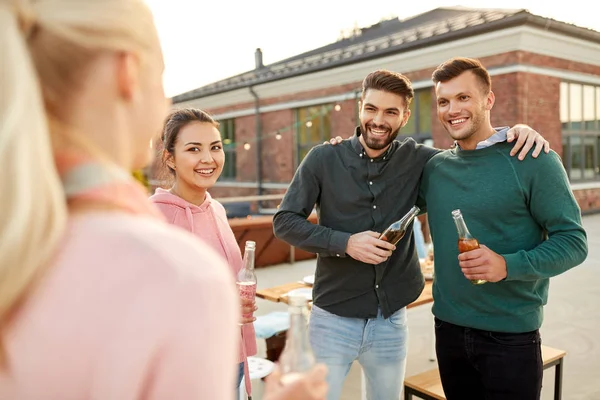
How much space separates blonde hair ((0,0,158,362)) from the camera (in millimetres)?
523

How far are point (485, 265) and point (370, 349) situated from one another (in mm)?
807

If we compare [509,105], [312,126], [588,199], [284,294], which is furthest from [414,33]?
[284,294]

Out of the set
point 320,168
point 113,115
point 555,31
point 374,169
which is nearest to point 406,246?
point 374,169

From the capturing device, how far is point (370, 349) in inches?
99.3

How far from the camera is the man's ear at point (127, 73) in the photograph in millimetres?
616

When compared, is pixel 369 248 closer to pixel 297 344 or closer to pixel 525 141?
pixel 525 141

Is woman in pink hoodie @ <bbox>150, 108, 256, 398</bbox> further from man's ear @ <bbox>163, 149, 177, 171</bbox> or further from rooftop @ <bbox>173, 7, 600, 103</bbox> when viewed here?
rooftop @ <bbox>173, 7, 600, 103</bbox>

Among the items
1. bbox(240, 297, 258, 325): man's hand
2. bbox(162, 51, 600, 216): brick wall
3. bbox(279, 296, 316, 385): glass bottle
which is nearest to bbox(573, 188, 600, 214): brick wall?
bbox(162, 51, 600, 216): brick wall

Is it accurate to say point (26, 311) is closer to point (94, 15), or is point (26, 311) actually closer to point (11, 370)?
point (11, 370)

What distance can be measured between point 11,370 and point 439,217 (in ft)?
6.99

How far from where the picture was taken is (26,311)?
1.81 ft

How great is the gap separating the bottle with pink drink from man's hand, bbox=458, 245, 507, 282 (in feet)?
3.09

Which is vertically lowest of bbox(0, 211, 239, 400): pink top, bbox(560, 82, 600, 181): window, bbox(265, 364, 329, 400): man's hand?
bbox(265, 364, 329, 400): man's hand

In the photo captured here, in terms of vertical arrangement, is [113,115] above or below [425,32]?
below
